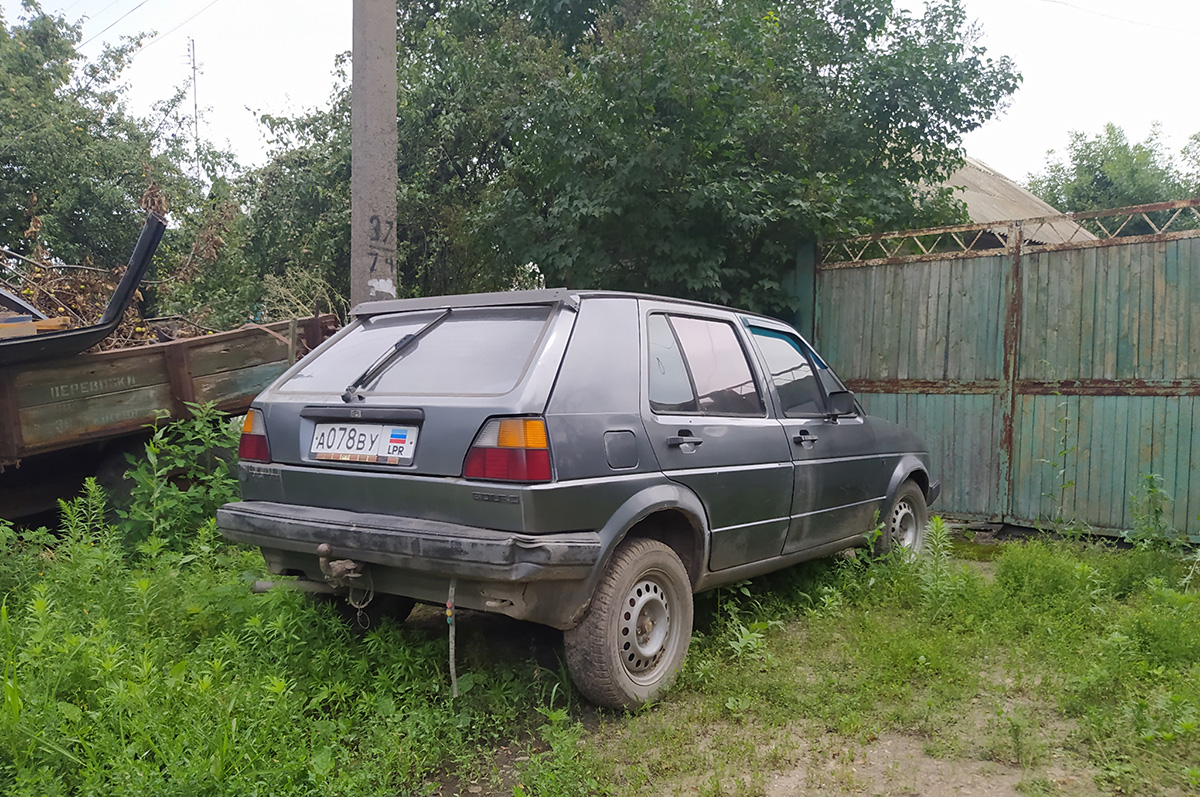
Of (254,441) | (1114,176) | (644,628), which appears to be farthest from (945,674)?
(1114,176)

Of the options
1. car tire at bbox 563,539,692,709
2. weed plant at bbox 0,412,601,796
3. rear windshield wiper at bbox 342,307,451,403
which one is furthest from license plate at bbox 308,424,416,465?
car tire at bbox 563,539,692,709

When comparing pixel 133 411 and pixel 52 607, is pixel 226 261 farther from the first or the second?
pixel 52 607

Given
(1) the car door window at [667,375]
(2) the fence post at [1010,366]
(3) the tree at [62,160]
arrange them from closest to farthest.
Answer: (1) the car door window at [667,375], (2) the fence post at [1010,366], (3) the tree at [62,160]

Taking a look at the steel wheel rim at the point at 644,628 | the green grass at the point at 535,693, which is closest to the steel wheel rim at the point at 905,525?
the green grass at the point at 535,693

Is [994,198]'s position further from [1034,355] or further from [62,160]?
[62,160]

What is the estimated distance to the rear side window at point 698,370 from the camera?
359cm

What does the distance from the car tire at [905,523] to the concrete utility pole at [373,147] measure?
136 inches

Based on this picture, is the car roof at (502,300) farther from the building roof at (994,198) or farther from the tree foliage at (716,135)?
the building roof at (994,198)

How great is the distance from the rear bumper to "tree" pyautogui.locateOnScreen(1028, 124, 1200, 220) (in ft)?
92.8

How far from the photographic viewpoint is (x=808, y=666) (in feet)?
12.4

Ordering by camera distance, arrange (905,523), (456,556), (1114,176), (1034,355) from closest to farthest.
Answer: (456,556) → (905,523) → (1034,355) → (1114,176)

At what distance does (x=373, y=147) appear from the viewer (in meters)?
5.24

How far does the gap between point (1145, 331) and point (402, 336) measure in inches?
215

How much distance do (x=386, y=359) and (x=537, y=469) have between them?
956 millimetres
